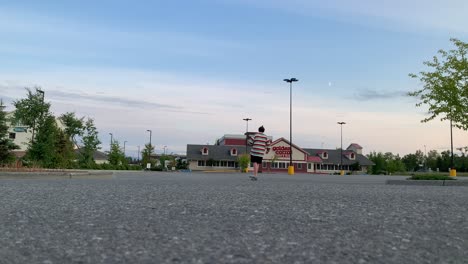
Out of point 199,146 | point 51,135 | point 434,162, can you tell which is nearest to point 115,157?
point 199,146

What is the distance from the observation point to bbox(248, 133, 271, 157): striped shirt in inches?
545

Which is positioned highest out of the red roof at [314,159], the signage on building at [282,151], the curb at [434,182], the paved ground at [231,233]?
the signage on building at [282,151]

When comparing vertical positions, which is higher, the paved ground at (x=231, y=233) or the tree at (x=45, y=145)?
the tree at (x=45, y=145)

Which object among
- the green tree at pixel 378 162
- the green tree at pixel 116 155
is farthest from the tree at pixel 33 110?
the green tree at pixel 378 162

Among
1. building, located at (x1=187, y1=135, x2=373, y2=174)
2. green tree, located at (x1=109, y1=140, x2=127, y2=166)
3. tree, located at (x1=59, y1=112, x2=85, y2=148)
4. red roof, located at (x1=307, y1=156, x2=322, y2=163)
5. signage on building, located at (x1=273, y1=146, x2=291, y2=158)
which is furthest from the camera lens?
red roof, located at (x1=307, y1=156, x2=322, y2=163)

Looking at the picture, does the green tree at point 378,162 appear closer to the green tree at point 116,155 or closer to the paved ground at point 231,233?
the green tree at point 116,155

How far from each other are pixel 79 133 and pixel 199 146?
38.6 metres

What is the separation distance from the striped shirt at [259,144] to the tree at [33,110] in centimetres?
1885

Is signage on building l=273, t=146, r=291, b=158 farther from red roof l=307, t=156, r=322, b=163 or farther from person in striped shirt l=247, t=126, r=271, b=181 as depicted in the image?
person in striped shirt l=247, t=126, r=271, b=181

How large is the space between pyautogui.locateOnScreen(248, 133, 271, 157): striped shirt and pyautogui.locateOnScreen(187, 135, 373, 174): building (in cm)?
6241

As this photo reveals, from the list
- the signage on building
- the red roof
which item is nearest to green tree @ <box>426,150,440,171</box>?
the red roof

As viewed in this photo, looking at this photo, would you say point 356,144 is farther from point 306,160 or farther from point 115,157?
point 115,157

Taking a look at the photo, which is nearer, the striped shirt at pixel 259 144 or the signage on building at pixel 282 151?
the striped shirt at pixel 259 144

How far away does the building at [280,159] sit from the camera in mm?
81250
